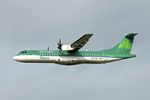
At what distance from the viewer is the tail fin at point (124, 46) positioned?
99250mm

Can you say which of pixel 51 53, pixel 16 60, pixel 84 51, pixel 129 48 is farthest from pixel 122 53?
pixel 16 60

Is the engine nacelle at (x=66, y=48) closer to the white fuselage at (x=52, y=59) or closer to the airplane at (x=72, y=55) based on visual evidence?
the airplane at (x=72, y=55)

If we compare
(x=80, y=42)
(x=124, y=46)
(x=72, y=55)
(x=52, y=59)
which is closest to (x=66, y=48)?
(x=72, y=55)

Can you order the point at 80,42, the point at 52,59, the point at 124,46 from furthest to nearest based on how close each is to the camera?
the point at 124,46 < the point at 80,42 < the point at 52,59

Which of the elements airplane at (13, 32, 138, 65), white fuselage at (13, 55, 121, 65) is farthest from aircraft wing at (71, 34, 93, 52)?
white fuselage at (13, 55, 121, 65)

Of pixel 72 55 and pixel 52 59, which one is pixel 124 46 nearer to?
pixel 72 55

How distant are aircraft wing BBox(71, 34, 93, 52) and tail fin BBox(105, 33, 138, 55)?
25.3 ft

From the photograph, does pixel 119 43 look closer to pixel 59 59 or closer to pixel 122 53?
pixel 122 53

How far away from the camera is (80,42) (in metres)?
93.6

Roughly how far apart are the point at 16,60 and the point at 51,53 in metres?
6.98

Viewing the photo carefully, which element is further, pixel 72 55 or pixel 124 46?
pixel 124 46

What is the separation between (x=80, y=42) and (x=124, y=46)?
11.5 m

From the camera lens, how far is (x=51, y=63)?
94.3 meters

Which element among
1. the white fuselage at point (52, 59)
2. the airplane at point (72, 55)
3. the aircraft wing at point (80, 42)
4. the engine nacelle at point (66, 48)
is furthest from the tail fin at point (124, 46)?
the engine nacelle at point (66, 48)
